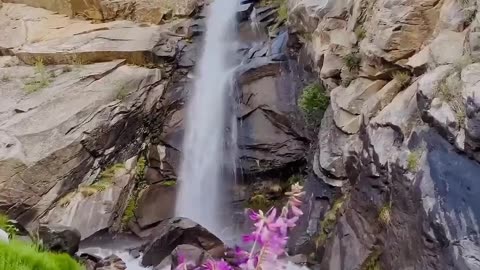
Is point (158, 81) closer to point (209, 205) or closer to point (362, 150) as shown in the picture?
point (209, 205)

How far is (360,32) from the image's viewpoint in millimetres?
6855

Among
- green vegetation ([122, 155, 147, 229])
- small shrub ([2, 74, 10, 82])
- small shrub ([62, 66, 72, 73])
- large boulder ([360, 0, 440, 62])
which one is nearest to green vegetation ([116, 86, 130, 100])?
green vegetation ([122, 155, 147, 229])

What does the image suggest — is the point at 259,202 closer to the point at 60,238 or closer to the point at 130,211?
the point at 130,211

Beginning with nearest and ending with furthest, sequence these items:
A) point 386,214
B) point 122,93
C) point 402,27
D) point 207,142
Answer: point 386,214 → point 402,27 → point 122,93 → point 207,142

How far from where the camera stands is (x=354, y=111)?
6.42 metres

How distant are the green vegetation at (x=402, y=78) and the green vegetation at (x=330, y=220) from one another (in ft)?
4.92

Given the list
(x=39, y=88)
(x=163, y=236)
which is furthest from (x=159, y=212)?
(x=39, y=88)

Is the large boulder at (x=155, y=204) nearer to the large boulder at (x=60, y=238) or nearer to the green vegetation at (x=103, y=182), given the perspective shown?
the green vegetation at (x=103, y=182)

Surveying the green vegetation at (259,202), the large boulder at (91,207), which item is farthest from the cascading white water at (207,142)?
the large boulder at (91,207)

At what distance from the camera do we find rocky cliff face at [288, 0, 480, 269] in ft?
12.8

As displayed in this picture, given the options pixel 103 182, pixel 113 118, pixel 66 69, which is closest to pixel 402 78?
pixel 113 118

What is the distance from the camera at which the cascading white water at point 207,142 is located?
8.05 meters

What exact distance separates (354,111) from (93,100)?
13.4ft

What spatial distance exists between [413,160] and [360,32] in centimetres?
285
